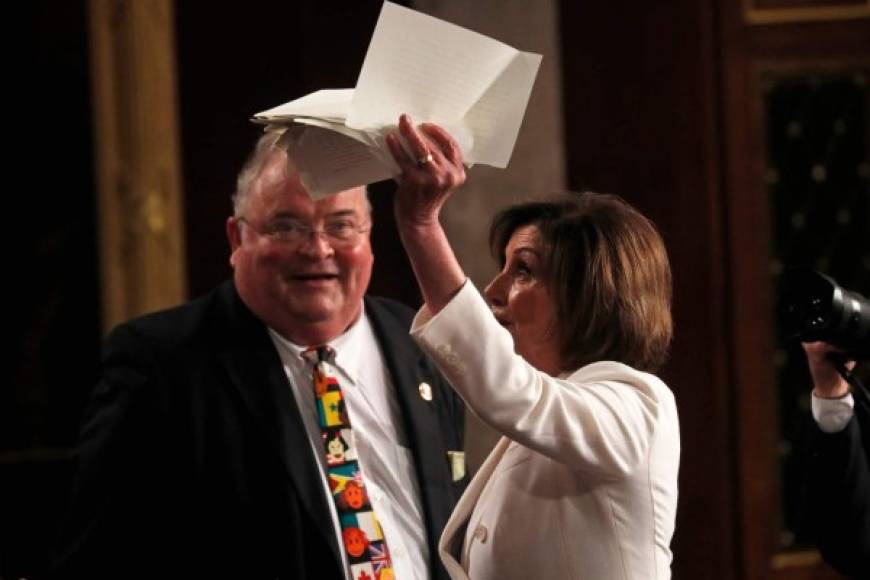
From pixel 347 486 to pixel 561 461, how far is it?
28.9 inches

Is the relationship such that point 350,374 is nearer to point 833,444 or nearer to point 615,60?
point 833,444

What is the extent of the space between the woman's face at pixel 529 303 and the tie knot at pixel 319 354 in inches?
23.5

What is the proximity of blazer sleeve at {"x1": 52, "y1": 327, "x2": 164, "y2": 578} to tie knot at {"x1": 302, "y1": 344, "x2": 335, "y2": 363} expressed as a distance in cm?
30

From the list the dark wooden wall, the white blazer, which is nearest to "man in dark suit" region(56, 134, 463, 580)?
the white blazer

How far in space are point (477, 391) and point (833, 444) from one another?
0.87 m

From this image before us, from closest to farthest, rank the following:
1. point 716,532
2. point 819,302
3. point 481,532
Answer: point 481,532
point 819,302
point 716,532

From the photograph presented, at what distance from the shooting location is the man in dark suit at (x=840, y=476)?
237 cm

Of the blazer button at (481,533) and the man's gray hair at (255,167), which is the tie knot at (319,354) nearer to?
the man's gray hair at (255,167)

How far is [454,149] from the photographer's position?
1758 millimetres

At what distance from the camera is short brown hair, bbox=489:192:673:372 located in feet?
6.55

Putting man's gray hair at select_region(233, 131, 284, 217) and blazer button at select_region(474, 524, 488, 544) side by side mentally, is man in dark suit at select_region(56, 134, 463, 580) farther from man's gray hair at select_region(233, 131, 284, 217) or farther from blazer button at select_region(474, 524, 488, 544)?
blazer button at select_region(474, 524, 488, 544)

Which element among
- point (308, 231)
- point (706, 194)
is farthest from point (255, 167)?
point (706, 194)

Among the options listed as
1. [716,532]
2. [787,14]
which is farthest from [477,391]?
[787,14]

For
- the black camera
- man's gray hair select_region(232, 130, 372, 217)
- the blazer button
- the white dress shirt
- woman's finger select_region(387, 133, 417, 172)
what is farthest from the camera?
man's gray hair select_region(232, 130, 372, 217)
